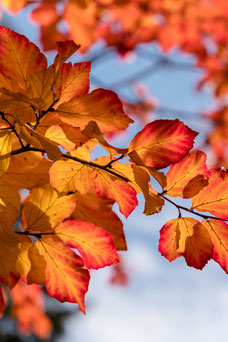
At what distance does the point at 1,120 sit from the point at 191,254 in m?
0.34

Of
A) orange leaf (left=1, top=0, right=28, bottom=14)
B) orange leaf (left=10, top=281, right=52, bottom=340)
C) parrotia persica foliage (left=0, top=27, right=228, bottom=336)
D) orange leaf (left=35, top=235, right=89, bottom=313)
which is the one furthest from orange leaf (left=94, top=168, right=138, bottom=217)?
orange leaf (left=10, top=281, right=52, bottom=340)

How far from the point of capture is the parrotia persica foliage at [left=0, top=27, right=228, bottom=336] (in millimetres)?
468

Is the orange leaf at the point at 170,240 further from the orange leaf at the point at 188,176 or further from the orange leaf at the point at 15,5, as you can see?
→ the orange leaf at the point at 15,5

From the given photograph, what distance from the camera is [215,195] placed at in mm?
542

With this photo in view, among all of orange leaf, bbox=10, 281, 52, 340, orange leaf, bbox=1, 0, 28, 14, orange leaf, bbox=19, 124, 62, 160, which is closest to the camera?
orange leaf, bbox=19, 124, 62, 160

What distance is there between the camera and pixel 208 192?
542 millimetres

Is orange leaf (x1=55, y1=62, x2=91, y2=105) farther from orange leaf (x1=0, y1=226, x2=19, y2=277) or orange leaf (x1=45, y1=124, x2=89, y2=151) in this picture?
orange leaf (x1=0, y1=226, x2=19, y2=277)

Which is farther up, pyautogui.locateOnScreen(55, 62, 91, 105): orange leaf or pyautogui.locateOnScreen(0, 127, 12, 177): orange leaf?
pyautogui.locateOnScreen(55, 62, 91, 105): orange leaf

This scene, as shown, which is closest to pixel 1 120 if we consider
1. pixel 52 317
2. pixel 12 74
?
pixel 12 74

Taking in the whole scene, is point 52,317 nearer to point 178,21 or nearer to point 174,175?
point 178,21

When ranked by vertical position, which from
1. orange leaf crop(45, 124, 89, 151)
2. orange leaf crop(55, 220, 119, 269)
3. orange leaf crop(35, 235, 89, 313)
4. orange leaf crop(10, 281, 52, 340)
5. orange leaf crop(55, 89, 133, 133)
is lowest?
orange leaf crop(10, 281, 52, 340)

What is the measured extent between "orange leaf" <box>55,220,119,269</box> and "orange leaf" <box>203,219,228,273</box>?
5.9 inches

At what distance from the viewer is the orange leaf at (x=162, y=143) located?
1.59ft

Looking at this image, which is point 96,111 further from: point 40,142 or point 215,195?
point 215,195
